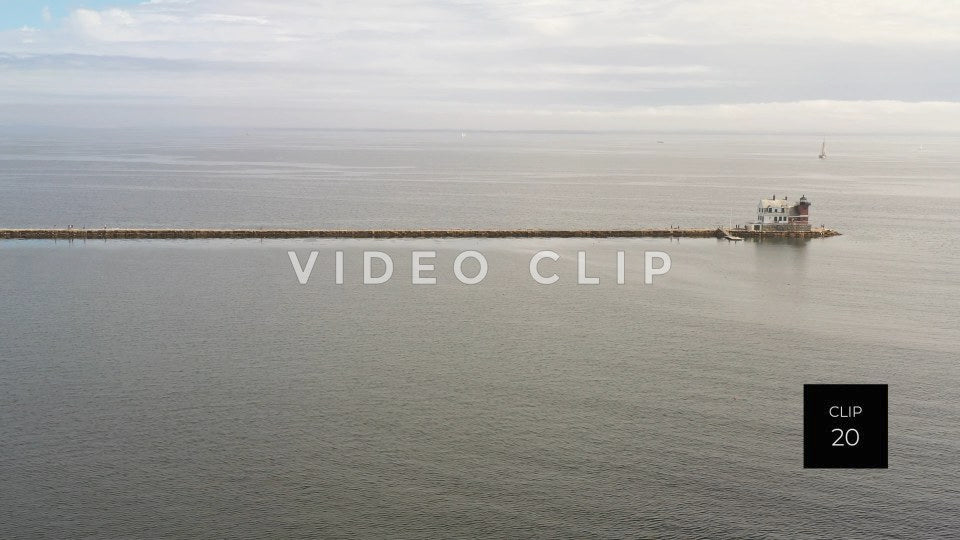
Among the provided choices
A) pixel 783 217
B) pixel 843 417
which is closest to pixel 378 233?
pixel 783 217

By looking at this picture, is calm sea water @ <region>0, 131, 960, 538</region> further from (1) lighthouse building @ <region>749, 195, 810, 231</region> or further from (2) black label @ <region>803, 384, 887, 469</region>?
(1) lighthouse building @ <region>749, 195, 810, 231</region>

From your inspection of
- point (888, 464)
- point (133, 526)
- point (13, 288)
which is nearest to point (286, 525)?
point (133, 526)

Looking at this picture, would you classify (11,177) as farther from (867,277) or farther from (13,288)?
(867,277)

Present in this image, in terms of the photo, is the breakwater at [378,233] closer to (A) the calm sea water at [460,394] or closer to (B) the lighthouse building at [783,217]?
(B) the lighthouse building at [783,217]

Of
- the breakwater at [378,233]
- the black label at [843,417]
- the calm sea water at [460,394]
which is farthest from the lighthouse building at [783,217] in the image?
the black label at [843,417]

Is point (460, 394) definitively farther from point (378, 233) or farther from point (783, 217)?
point (783, 217)
